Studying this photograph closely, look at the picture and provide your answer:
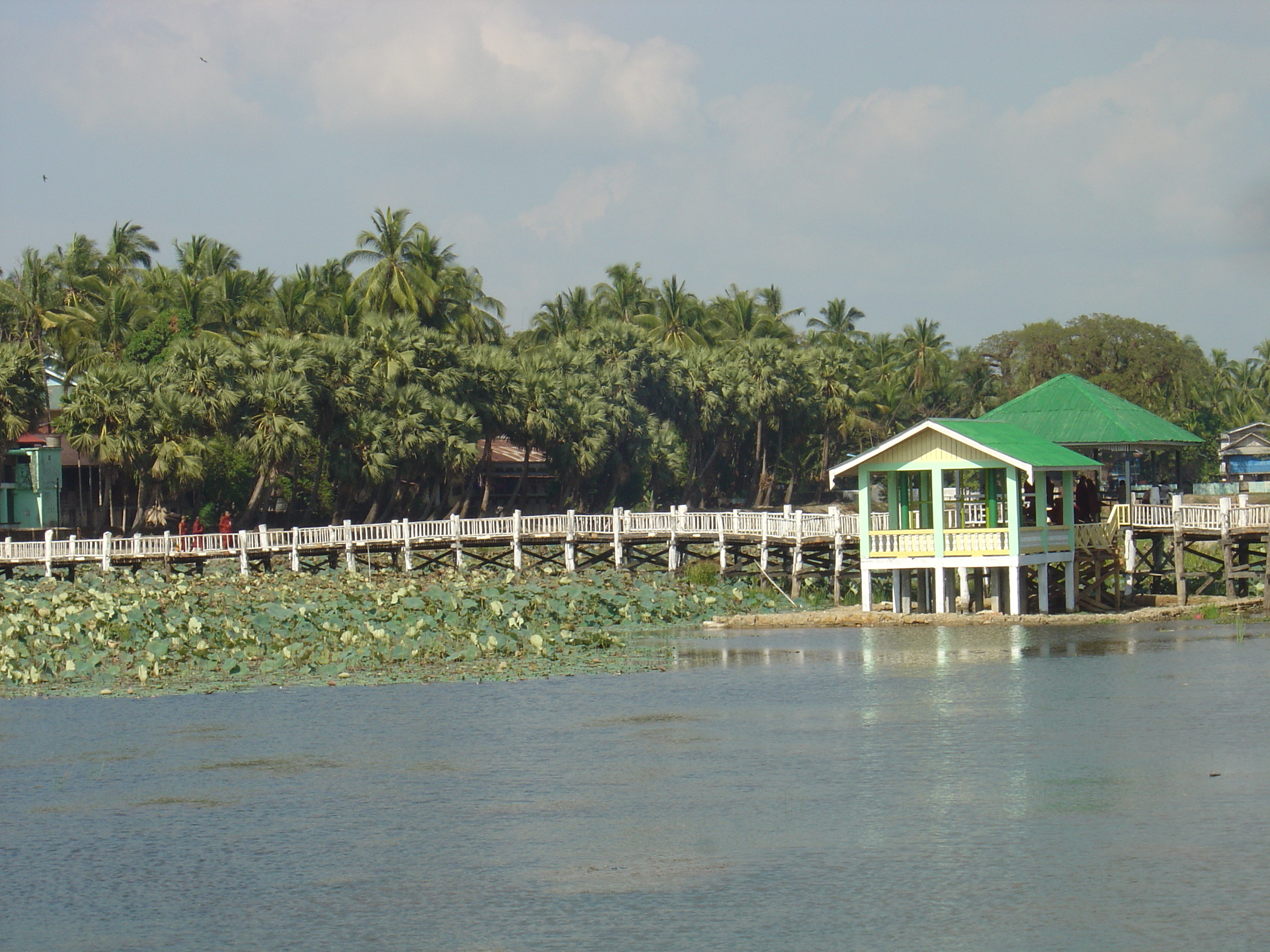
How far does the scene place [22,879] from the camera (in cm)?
1730

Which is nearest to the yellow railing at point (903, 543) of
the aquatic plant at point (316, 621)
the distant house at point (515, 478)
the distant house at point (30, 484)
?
the aquatic plant at point (316, 621)

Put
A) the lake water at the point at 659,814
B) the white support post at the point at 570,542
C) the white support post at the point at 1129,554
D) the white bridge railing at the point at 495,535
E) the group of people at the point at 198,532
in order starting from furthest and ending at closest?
1. the group of people at the point at 198,532
2. the white support post at the point at 570,542
3. the white bridge railing at the point at 495,535
4. the white support post at the point at 1129,554
5. the lake water at the point at 659,814

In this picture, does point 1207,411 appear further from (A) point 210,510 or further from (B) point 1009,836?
(B) point 1009,836

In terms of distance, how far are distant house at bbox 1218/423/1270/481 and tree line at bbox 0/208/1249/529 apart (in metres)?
2.44

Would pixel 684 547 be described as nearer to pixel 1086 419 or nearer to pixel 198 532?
pixel 1086 419

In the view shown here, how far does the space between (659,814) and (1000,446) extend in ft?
67.4

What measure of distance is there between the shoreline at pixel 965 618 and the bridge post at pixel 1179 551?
0.37 meters

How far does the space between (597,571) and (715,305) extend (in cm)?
5761

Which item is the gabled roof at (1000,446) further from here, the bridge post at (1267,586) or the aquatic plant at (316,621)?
the aquatic plant at (316,621)

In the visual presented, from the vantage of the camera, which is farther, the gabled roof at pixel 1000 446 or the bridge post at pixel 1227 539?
the bridge post at pixel 1227 539

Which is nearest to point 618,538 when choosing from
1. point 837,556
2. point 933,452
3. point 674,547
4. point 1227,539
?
point 674,547

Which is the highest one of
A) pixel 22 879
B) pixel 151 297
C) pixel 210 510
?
pixel 151 297

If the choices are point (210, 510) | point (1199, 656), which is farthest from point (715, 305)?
point (1199, 656)

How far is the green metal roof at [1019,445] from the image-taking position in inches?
1476
